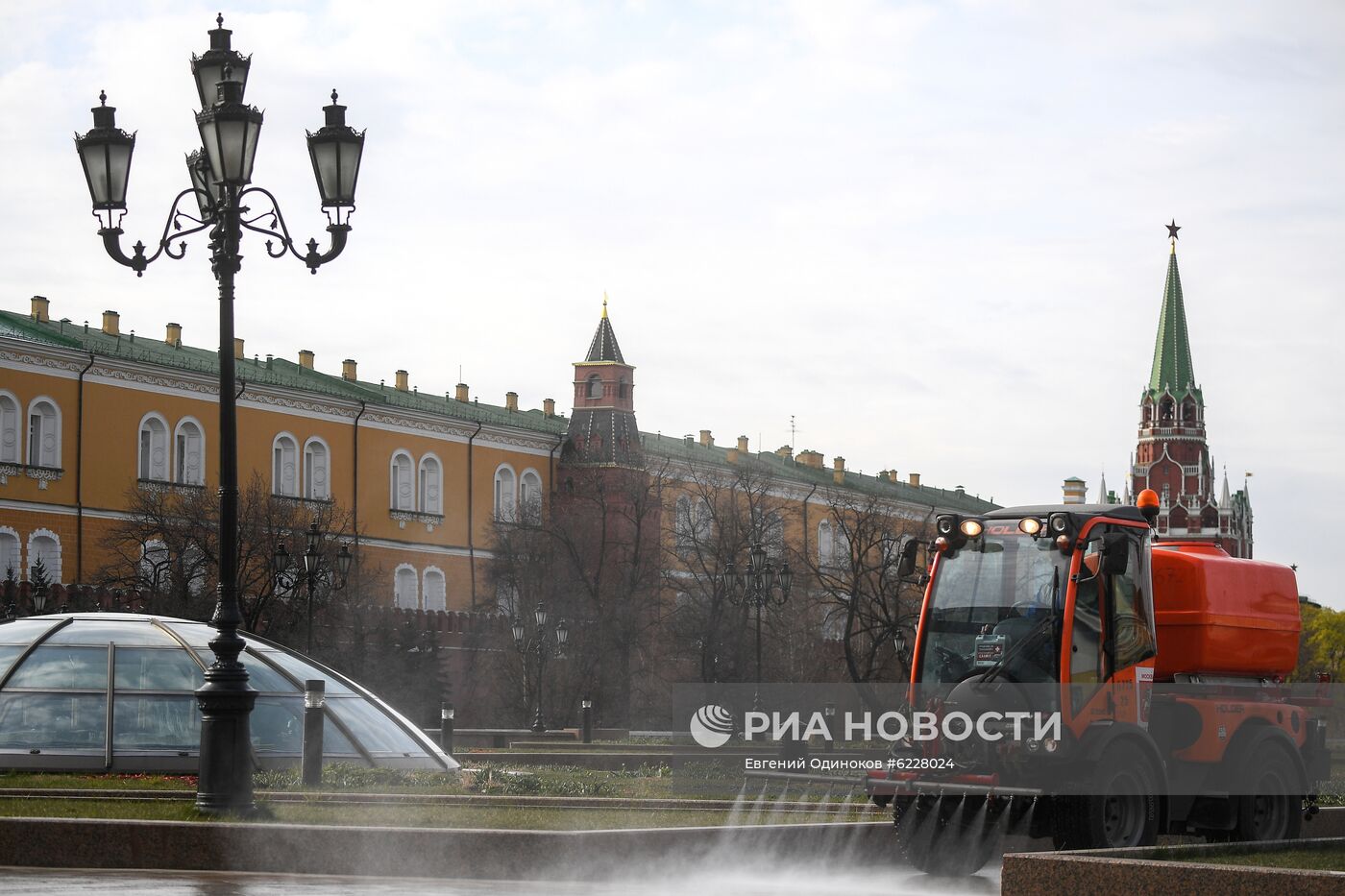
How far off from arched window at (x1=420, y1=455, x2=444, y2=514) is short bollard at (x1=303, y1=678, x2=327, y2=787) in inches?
2080

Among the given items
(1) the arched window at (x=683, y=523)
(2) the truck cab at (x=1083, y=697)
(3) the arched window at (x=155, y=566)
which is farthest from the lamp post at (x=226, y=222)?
(1) the arched window at (x=683, y=523)

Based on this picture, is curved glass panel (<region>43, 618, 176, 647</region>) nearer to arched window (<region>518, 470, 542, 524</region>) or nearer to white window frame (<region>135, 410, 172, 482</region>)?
white window frame (<region>135, 410, 172, 482</region>)

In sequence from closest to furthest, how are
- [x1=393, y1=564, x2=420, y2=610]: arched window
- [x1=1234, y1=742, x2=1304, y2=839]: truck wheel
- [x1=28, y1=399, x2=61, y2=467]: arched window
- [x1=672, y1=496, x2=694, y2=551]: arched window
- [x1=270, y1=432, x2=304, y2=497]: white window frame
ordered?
[x1=1234, y1=742, x2=1304, y2=839]: truck wheel → [x1=28, y1=399, x2=61, y2=467]: arched window → [x1=270, y1=432, x2=304, y2=497]: white window frame → [x1=672, y1=496, x2=694, y2=551]: arched window → [x1=393, y1=564, x2=420, y2=610]: arched window

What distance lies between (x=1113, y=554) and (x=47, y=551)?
50.2 m

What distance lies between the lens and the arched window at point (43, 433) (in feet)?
196

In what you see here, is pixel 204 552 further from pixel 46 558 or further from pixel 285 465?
pixel 285 465

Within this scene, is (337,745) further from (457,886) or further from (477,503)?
(477,503)

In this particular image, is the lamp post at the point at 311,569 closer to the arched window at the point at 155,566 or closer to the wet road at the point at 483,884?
the arched window at the point at 155,566

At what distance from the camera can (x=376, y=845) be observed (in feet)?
42.1

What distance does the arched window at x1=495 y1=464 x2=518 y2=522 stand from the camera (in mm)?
75938

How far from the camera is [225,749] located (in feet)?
45.6

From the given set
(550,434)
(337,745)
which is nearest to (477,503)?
(550,434)

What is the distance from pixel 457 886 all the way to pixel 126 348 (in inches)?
2134
